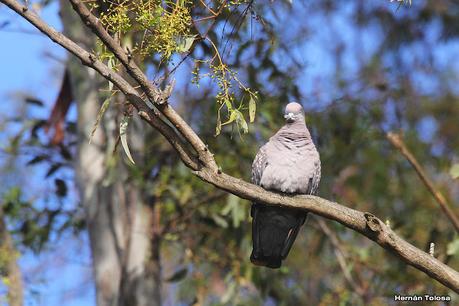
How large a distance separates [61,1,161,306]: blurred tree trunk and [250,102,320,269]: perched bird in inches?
61.0

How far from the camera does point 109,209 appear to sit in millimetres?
5414

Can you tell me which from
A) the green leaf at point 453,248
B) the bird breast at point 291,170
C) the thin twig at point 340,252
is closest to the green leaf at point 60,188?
the thin twig at point 340,252

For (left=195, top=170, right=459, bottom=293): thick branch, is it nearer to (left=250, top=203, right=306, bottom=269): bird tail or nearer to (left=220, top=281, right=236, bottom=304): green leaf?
(left=250, top=203, right=306, bottom=269): bird tail

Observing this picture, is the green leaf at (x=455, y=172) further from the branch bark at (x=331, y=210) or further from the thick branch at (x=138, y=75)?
the thick branch at (x=138, y=75)

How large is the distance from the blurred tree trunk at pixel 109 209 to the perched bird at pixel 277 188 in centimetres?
155

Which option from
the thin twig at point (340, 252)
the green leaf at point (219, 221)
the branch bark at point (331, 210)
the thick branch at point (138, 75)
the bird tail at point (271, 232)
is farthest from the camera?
the thin twig at point (340, 252)

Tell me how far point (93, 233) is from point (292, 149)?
1.93 meters

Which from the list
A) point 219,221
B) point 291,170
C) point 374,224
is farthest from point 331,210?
point 219,221

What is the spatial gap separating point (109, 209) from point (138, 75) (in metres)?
2.65

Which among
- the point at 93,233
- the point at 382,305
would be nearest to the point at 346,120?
the point at 382,305

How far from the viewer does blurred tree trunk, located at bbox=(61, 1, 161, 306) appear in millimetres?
5297

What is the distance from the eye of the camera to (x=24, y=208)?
5895mm

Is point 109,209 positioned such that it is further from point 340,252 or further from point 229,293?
point 340,252

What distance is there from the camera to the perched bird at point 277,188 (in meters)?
3.81
